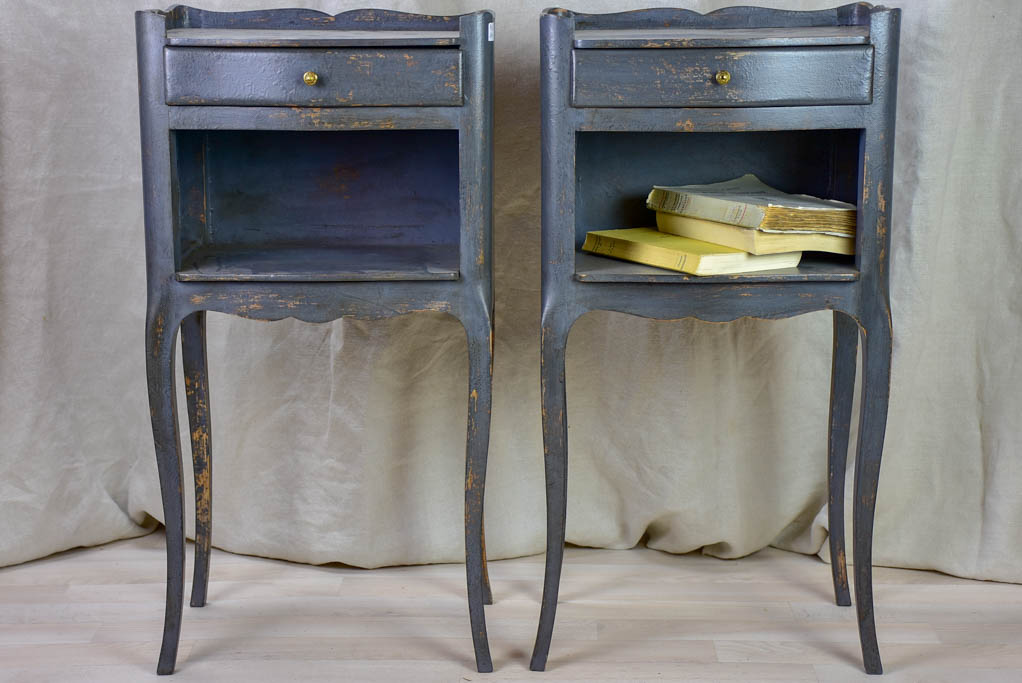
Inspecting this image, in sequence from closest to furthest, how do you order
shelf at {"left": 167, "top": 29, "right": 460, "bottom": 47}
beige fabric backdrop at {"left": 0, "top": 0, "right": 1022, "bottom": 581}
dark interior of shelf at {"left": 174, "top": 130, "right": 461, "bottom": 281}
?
shelf at {"left": 167, "top": 29, "right": 460, "bottom": 47}, dark interior of shelf at {"left": 174, "top": 130, "right": 461, "bottom": 281}, beige fabric backdrop at {"left": 0, "top": 0, "right": 1022, "bottom": 581}

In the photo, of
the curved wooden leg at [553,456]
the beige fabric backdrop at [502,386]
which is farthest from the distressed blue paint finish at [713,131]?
the beige fabric backdrop at [502,386]

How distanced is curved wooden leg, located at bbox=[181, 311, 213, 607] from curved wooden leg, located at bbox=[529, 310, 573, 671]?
0.60 m

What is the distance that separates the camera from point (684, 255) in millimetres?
1395

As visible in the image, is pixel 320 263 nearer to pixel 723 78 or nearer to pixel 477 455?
pixel 477 455

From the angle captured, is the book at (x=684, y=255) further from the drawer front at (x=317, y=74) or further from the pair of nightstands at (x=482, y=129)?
the drawer front at (x=317, y=74)

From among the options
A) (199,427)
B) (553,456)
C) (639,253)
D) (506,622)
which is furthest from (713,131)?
(199,427)

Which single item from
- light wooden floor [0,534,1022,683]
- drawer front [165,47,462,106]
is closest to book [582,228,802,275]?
drawer front [165,47,462,106]

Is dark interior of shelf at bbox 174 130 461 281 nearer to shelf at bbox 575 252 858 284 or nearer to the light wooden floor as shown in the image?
shelf at bbox 575 252 858 284

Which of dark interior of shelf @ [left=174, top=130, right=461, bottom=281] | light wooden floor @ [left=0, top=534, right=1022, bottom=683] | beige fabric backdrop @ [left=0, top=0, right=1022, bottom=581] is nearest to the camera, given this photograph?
light wooden floor @ [left=0, top=534, right=1022, bottom=683]

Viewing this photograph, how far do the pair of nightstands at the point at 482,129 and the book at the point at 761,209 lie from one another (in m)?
0.05

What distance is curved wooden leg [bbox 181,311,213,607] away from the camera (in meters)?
1.70

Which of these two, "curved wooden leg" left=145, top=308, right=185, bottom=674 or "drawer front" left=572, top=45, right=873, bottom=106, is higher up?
"drawer front" left=572, top=45, right=873, bottom=106

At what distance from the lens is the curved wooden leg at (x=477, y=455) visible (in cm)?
142

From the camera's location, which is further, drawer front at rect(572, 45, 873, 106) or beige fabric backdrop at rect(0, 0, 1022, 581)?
beige fabric backdrop at rect(0, 0, 1022, 581)
